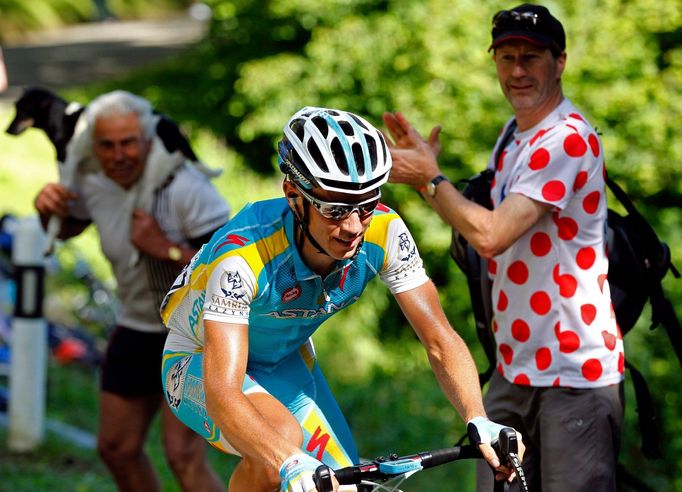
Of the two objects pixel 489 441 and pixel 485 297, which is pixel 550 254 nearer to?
pixel 485 297

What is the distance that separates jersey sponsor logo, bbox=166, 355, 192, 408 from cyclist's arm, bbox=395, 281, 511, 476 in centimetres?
80

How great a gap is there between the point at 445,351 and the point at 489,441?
0.42 m

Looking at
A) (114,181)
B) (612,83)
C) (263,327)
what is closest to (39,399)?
(114,181)

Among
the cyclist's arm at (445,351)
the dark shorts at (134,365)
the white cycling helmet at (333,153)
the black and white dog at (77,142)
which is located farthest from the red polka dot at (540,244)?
the dark shorts at (134,365)

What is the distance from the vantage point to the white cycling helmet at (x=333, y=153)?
11.2 feet

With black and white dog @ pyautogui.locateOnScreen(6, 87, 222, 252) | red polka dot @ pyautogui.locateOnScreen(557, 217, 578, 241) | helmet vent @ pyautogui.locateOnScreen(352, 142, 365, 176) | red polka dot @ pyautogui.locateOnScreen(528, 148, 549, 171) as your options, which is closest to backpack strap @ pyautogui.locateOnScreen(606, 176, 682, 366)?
red polka dot @ pyautogui.locateOnScreen(557, 217, 578, 241)

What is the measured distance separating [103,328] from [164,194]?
5403 millimetres

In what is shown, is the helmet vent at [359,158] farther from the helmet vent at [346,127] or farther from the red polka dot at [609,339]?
the red polka dot at [609,339]

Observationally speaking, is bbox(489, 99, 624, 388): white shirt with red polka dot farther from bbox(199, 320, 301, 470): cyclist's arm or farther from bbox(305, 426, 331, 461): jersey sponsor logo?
bbox(199, 320, 301, 470): cyclist's arm

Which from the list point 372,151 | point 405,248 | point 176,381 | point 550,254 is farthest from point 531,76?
point 176,381

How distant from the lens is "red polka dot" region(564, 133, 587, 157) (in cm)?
427

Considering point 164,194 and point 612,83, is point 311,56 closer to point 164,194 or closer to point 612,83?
point 612,83

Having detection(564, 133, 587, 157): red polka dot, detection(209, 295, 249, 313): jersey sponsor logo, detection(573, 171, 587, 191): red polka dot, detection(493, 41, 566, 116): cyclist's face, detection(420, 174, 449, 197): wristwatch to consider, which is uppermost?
detection(493, 41, 566, 116): cyclist's face

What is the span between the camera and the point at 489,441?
341 centimetres
